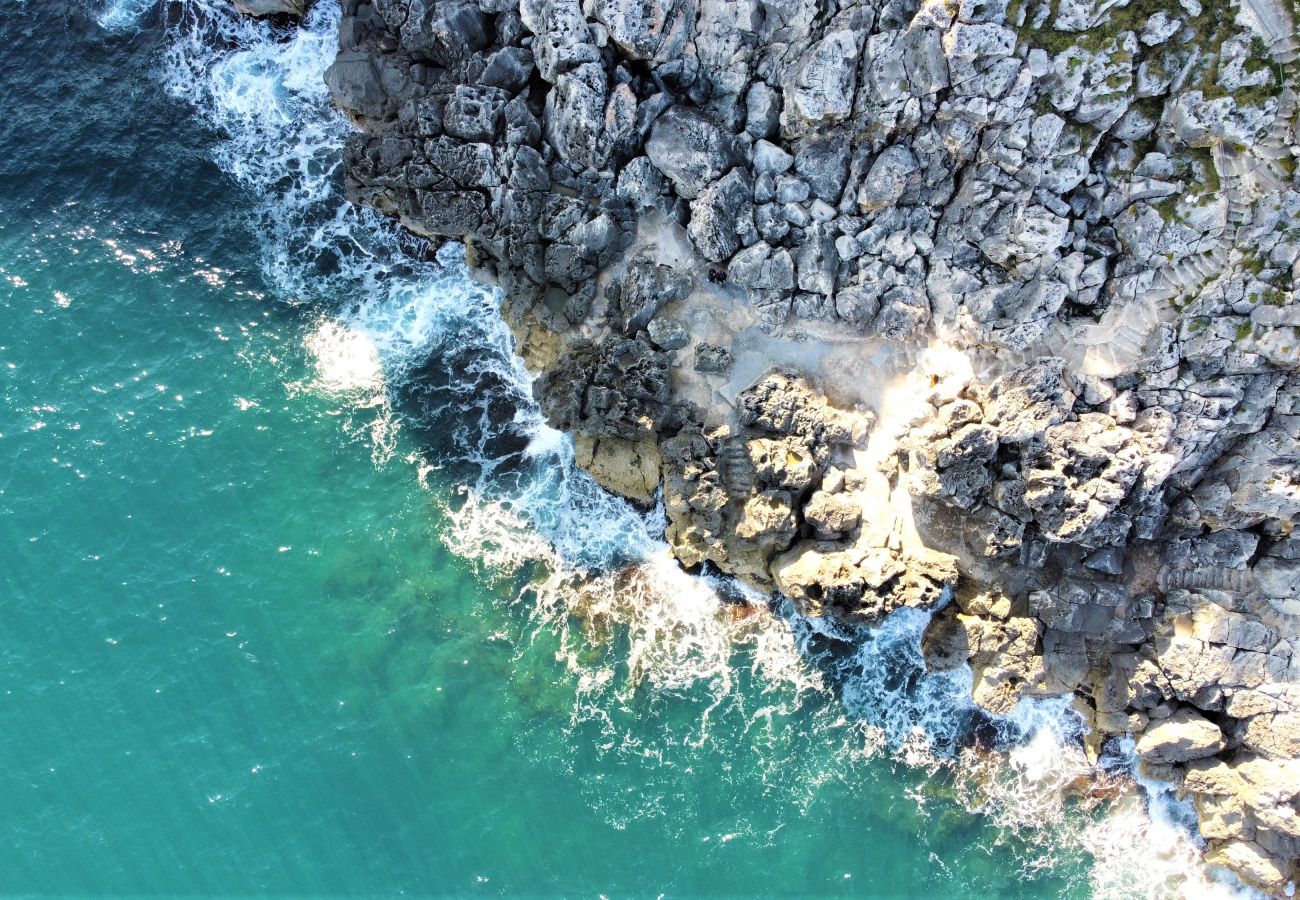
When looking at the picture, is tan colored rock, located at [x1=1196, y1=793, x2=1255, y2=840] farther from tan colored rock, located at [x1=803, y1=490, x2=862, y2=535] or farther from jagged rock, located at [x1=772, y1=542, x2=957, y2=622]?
tan colored rock, located at [x1=803, y1=490, x2=862, y2=535]

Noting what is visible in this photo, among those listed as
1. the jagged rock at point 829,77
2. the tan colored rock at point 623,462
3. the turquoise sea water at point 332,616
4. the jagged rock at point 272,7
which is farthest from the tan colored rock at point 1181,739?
the jagged rock at point 272,7

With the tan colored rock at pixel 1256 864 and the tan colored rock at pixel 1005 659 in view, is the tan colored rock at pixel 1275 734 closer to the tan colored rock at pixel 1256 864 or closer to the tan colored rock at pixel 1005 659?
the tan colored rock at pixel 1256 864

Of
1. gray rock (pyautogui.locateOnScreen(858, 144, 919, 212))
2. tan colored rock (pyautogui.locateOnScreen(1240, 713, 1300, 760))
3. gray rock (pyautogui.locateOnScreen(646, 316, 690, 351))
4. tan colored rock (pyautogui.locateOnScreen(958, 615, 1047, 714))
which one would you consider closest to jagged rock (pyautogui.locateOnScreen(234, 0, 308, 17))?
gray rock (pyautogui.locateOnScreen(646, 316, 690, 351))

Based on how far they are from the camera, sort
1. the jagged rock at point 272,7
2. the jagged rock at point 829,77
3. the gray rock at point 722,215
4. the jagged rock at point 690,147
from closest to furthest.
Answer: the jagged rock at point 829,77
the jagged rock at point 690,147
the gray rock at point 722,215
the jagged rock at point 272,7

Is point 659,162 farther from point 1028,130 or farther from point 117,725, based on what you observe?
point 117,725

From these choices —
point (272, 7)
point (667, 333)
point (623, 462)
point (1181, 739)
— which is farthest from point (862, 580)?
point (272, 7)

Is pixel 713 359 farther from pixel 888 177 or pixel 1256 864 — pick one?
pixel 1256 864
